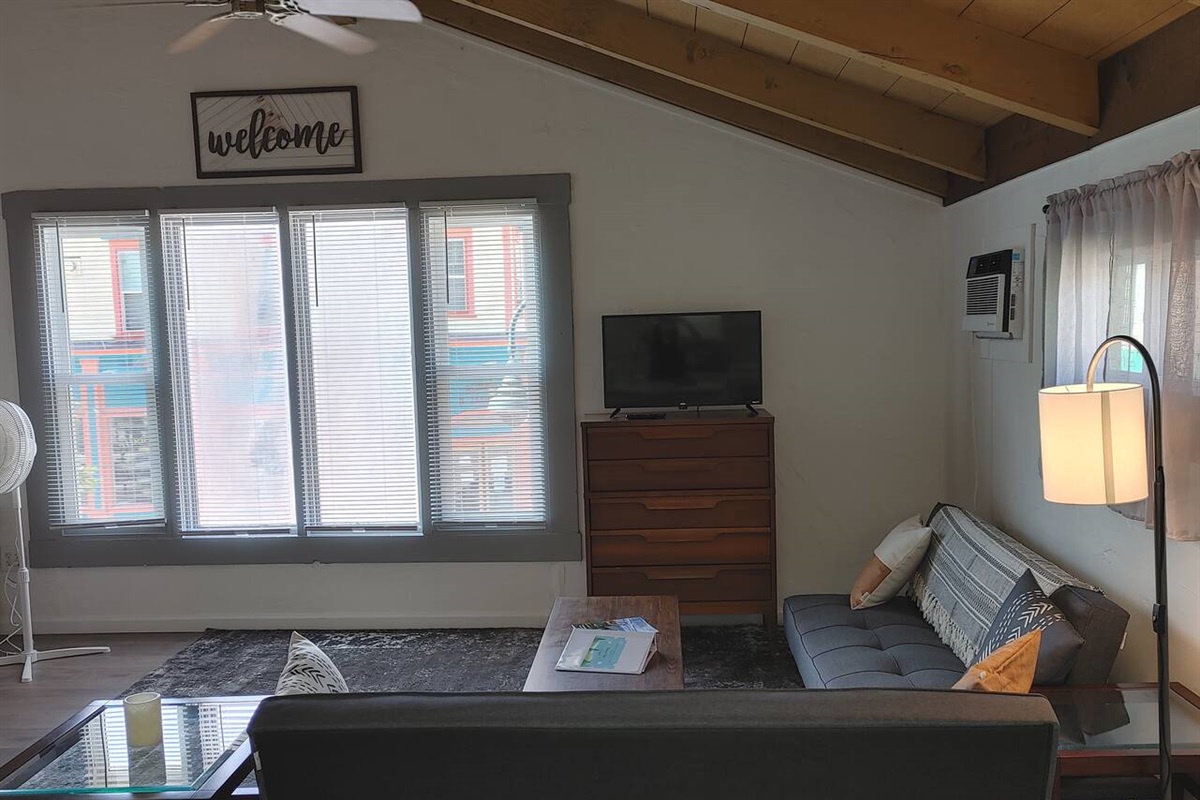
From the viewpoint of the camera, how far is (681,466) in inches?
170

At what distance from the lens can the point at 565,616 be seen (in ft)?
11.7

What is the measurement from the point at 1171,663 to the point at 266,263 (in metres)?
4.09

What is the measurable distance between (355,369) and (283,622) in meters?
1.35

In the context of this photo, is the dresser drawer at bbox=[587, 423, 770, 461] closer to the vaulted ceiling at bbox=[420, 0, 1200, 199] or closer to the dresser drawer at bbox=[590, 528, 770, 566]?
the dresser drawer at bbox=[590, 528, 770, 566]

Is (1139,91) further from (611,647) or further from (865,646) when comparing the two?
(611,647)

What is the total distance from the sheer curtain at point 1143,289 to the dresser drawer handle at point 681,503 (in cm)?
165

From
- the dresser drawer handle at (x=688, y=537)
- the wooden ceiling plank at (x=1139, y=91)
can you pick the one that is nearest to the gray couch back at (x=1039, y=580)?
the dresser drawer handle at (x=688, y=537)

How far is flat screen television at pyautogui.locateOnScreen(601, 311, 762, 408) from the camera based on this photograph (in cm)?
443

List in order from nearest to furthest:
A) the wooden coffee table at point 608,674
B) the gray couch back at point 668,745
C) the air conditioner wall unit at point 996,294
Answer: the gray couch back at point 668,745 → the wooden coffee table at point 608,674 → the air conditioner wall unit at point 996,294

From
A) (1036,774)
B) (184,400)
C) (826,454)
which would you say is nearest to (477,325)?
(184,400)

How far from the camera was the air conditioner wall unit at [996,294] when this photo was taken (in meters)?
3.55

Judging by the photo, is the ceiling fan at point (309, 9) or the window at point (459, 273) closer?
the ceiling fan at point (309, 9)

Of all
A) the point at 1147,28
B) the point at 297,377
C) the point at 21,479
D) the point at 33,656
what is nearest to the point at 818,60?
the point at 1147,28

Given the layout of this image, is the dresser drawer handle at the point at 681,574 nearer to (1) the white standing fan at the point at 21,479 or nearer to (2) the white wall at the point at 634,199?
(2) the white wall at the point at 634,199
